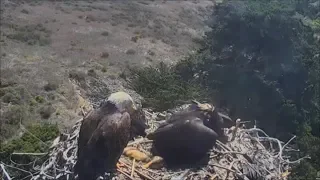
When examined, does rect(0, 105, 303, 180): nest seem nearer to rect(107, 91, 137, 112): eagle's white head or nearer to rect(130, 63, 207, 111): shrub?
rect(107, 91, 137, 112): eagle's white head

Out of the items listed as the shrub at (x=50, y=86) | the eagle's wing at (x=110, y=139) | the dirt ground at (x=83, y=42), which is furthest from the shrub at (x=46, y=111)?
the eagle's wing at (x=110, y=139)

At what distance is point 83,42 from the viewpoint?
2609 cm

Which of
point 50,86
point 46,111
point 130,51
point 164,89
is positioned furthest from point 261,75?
point 130,51

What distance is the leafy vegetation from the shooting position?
14930 millimetres

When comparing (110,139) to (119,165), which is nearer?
(110,139)

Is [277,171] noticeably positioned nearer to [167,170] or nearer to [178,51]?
[167,170]

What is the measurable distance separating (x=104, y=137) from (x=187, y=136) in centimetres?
128

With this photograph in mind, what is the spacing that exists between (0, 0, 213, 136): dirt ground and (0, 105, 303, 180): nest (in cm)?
665

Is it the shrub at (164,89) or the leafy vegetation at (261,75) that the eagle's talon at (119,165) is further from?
the leafy vegetation at (261,75)

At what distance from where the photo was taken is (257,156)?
6.65 meters

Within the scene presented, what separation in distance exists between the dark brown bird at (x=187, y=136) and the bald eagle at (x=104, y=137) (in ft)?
2.27

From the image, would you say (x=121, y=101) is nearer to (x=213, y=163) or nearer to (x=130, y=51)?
(x=213, y=163)

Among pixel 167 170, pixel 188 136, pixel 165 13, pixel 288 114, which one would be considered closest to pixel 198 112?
pixel 188 136

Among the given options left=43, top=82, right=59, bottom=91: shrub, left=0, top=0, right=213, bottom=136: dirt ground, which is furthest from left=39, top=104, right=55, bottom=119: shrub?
left=43, top=82, right=59, bottom=91: shrub
